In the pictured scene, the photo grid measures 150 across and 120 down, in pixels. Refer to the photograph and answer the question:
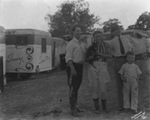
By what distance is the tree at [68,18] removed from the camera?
3494 centimetres

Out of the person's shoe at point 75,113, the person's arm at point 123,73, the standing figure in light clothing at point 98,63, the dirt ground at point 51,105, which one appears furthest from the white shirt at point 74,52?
the dirt ground at point 51,105

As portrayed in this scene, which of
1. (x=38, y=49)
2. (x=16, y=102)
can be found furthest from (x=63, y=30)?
(x=16, y=102)

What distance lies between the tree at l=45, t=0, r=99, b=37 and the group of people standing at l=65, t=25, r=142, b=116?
3007 cm

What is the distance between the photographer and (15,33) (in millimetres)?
10648

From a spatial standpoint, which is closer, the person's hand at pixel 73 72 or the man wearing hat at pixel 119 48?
the person's hand at pixel 73 72

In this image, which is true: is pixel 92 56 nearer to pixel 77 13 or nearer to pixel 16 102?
pixel 16 102

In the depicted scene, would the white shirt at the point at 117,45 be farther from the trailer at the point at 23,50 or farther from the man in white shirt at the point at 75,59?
the trailer at the point at 23,50

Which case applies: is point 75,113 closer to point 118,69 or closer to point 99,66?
point 99,66

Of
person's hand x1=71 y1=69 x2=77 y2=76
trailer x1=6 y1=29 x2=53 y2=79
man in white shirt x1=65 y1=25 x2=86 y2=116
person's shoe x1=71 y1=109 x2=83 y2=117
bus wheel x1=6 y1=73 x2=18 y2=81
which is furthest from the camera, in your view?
bus wheel x1=6 y1=73 x2=18 y2=81

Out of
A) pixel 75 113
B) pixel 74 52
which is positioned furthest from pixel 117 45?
pixel 75 113

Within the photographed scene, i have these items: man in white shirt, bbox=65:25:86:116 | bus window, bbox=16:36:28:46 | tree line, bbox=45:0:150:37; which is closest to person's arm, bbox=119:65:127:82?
man in white shirt, bbox=65:25:86:116

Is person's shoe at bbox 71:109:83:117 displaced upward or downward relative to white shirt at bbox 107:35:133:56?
downward

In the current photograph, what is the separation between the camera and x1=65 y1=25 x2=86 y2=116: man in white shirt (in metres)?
4.49

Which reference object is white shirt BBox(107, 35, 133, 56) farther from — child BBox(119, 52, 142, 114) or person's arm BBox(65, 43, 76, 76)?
person's arm BBox(65, 43, 76, 76)
